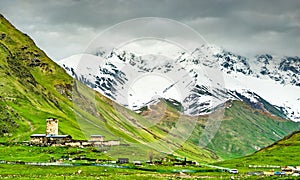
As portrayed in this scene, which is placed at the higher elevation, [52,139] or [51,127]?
[51,127]

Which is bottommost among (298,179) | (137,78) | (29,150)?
(298,179)

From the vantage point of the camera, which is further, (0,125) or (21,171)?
(0,125)

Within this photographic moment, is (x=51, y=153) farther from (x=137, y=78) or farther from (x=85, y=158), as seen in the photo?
(x=137, y=78)

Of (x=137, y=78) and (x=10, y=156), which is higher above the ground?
(x=137, y=78)

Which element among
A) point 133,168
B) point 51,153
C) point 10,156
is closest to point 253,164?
point 133,168

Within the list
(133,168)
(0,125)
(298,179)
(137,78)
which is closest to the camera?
(298,179)

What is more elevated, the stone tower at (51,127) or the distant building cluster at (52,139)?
the stone tower at (51,127)

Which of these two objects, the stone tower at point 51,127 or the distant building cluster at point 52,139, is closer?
the distant building cluster at point 52,139

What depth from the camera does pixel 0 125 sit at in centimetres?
18475

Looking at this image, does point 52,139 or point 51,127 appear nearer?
point 52,139

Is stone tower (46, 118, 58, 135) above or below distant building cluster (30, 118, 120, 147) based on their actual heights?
above

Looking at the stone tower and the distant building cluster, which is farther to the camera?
the stone tower

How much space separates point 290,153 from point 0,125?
103 metres

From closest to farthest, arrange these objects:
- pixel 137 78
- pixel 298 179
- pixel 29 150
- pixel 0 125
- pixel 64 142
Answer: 1. pixel 298 179
2. pixel 137 78
3. pixel 29 150
4. pixel 64 142
5. pixel 0 125
